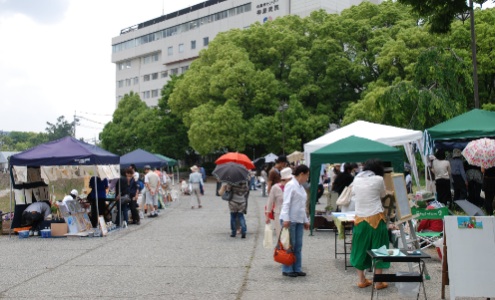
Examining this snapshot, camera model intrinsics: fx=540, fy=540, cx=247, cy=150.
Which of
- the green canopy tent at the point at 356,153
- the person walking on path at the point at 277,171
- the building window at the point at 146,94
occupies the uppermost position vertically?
the building window at the point at 146,94

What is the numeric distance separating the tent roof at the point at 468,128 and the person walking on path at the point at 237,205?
508cm

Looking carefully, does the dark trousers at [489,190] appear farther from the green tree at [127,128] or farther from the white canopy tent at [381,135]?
the green tree at [127,128]

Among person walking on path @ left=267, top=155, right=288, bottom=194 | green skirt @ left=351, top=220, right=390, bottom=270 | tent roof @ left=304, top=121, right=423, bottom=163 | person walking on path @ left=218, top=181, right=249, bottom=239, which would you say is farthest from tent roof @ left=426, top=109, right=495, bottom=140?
green skirt @ left=351, top=220, right=390, bottom=270

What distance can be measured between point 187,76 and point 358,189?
4287cm

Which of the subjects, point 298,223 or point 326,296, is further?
point 298,223

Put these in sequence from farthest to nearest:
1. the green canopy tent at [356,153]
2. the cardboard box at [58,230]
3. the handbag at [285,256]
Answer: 1. the cardboard box at [58,230]
2. the green canopy tent at [356,153]
3. the handbag at [285,256]

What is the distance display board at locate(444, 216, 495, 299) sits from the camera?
6.23m

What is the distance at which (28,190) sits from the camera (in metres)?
15.5

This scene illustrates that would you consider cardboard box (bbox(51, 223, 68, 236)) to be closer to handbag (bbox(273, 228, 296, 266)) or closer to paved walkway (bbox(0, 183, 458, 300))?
paved walkway (bbox(0, 183, 458, 300))

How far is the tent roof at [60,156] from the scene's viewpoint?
1433 centimetres

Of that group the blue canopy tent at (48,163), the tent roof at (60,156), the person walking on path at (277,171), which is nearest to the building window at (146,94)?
the blue canopy tent at (48,163)

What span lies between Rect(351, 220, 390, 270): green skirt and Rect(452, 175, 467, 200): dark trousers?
8652 millimetres

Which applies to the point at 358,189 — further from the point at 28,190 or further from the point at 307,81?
the point at 307,81

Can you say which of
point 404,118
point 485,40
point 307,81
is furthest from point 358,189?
point 307,81
